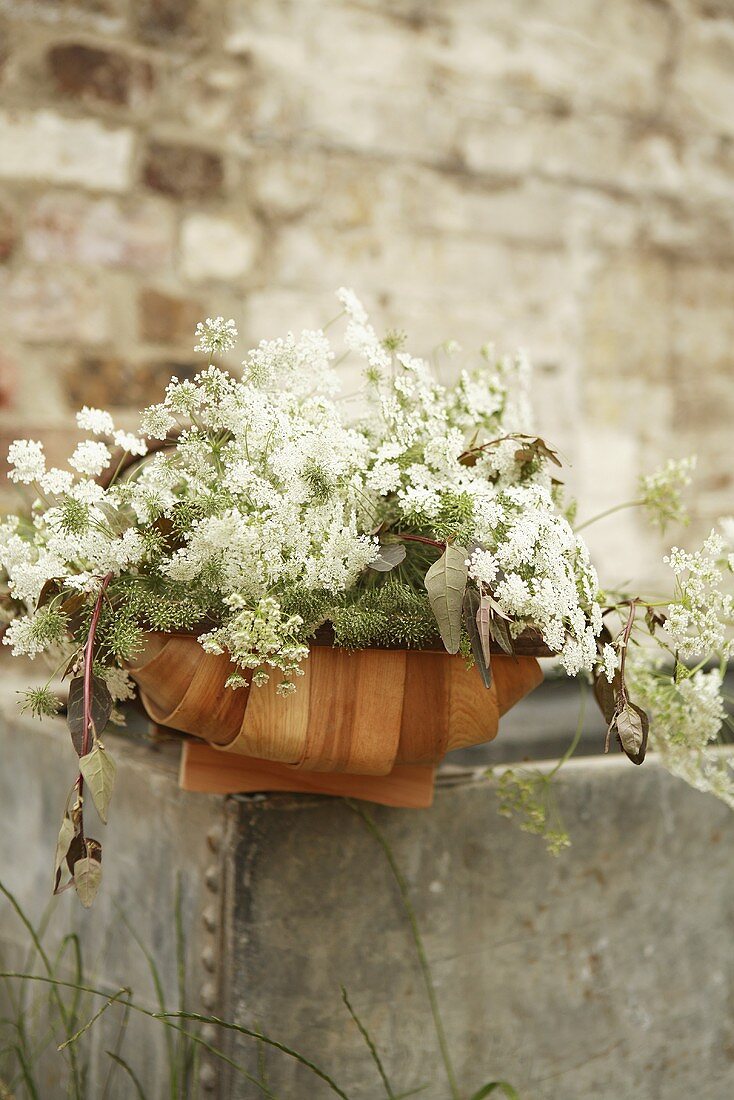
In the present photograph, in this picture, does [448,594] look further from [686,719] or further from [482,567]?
[686,719]

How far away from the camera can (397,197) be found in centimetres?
266

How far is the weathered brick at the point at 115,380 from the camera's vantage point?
7.58 feet

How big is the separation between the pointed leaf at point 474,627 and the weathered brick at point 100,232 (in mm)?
1676

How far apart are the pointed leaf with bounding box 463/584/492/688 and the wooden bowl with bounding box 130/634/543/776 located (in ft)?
0.31

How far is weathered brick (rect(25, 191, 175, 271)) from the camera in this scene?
7.38ft

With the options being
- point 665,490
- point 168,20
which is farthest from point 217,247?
point 665,490

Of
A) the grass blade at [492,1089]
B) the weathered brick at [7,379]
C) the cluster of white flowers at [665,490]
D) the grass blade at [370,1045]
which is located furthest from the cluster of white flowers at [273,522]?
the weathered brick at [7,379]

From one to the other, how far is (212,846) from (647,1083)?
2.14ft

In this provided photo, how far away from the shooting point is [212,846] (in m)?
1.15

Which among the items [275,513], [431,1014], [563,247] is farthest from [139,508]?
[563,247]

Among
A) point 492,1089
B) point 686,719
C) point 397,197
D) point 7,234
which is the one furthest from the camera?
point 397,197

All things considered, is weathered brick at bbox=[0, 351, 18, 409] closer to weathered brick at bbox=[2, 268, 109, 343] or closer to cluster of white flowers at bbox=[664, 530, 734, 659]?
weathered brick at bbox=[2, 268, 109, 343]

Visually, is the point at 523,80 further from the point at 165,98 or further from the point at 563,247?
the point at 165,98

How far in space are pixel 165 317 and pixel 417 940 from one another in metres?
1.59
